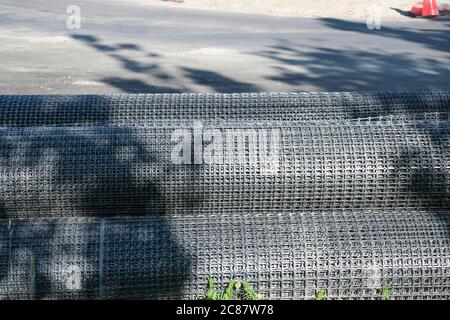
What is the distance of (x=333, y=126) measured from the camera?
3.53 metres

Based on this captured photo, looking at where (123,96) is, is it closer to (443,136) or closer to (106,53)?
(443,136)

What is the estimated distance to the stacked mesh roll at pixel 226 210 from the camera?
307cm

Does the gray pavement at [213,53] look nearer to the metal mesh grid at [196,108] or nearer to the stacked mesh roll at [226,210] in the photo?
the metal mesh grid at [196,108]

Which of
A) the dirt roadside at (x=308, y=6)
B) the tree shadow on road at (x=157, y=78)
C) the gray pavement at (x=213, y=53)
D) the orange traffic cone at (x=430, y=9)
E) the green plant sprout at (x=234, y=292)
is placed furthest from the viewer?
the dirt roadside at (x=308, y=6)

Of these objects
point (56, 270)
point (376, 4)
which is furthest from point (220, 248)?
point (376, 4)

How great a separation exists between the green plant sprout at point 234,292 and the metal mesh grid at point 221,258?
4 cm

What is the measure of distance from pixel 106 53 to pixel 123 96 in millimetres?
7467

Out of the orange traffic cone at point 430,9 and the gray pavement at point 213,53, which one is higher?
the orange traffic cone at point 430,9

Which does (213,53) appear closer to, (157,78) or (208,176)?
(157,78)

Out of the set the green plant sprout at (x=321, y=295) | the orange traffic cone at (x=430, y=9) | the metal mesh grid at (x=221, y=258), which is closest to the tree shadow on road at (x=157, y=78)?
the metal mesh grid at (x=221, y=258)

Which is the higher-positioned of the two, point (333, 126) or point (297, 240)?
point (333, 126)

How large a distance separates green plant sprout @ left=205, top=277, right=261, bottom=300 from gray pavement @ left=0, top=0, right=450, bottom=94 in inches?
234

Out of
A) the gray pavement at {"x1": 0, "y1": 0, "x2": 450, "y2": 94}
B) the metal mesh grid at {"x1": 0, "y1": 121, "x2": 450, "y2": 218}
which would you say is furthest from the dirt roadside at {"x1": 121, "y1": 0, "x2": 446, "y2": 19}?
the metal mesh grid at {"x1": 0, "y1": 121, "x2": 450, "y2": 218}

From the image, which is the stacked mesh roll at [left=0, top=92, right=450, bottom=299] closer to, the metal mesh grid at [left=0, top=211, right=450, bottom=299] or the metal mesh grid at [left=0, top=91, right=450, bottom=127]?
the metal mesh grid at [left=0, top=211, right=450, bottom=299]
